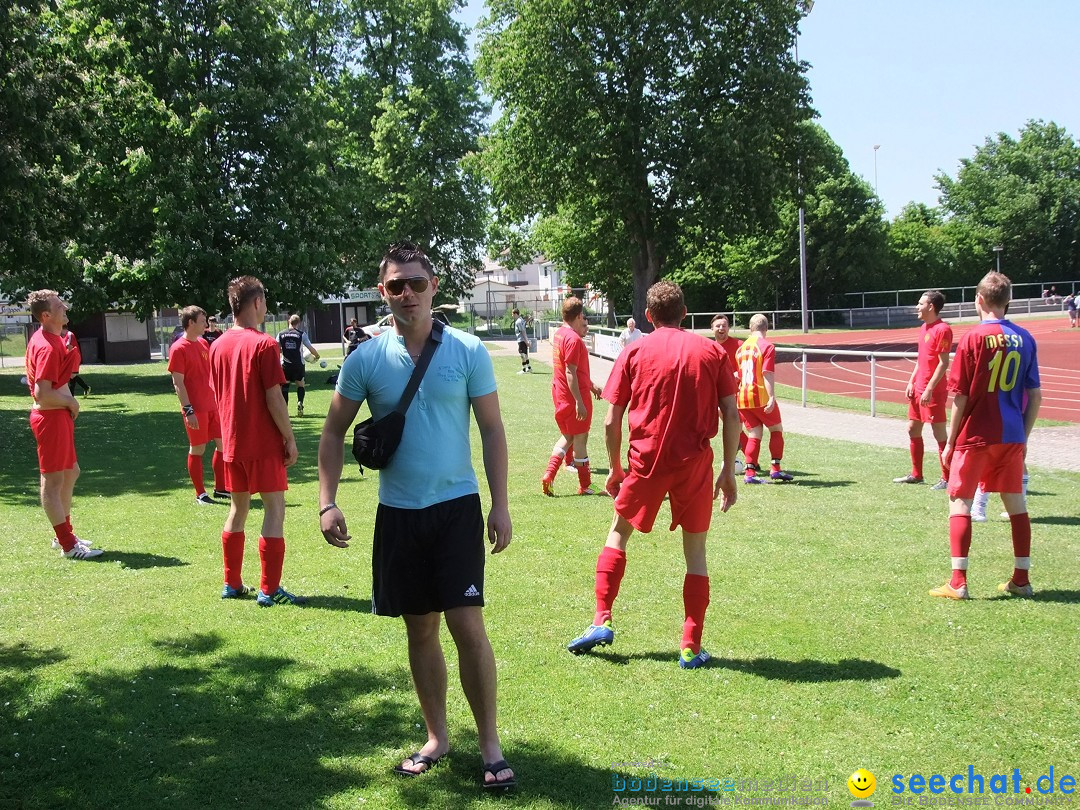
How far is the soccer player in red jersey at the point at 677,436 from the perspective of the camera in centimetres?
485

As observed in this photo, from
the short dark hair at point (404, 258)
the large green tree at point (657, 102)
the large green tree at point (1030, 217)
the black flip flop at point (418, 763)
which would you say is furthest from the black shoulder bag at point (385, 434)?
the large green tree at point (1030, 217)

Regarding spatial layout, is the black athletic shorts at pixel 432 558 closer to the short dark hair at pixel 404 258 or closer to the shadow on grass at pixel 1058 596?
the short dark hair at pixel 404 258

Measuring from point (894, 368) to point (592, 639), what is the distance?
25.7 metres

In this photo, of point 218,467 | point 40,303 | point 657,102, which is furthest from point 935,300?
point 657,102

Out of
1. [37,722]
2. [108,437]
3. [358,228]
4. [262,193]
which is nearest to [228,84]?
[262,193]

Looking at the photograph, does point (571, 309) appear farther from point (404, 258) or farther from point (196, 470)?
point (404, 258)

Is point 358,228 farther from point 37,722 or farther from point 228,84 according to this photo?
point 37,722

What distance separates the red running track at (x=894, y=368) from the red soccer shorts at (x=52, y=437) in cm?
1391

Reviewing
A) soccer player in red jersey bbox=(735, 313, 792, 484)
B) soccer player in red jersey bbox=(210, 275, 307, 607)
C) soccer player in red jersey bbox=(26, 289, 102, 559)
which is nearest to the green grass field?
soccer player in red jersey bbox=(26, 289, 102, 559)

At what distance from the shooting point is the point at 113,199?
2766 centimetres

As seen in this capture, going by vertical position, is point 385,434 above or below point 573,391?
above

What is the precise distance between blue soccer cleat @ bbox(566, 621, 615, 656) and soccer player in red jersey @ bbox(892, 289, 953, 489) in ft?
17.4

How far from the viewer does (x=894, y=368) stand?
2845cm

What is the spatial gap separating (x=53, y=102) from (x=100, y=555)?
13.0 metres
